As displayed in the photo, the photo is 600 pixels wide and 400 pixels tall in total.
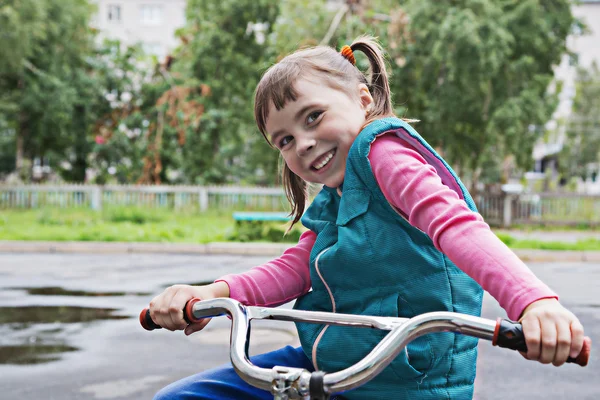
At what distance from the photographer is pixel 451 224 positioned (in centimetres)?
144

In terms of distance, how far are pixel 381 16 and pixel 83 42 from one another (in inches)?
437

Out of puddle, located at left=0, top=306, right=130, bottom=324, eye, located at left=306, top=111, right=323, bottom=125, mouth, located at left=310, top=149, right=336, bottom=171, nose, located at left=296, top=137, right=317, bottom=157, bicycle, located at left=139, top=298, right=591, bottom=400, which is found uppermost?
eye, located at left=306, top=111, right=323, bottom=125

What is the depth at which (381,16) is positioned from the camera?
70.0 ft

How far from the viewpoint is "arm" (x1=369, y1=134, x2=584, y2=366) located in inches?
45.0

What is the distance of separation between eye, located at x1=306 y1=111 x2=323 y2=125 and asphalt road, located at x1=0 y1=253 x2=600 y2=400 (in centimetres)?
243

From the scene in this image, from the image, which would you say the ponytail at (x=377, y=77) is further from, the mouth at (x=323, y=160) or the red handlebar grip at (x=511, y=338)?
the red handlebar grip at (x=511, y=338)

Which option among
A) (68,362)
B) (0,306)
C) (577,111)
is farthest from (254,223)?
(577,111)

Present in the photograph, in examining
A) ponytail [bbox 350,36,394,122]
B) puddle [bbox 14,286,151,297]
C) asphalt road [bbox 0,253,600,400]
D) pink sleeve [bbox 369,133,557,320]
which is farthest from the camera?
puddle [bbox 14,286,151,297]

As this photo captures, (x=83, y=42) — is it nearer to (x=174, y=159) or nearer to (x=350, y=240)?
(x=174, y=159)

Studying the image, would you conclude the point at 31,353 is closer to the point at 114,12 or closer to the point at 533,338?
the point at 533,338

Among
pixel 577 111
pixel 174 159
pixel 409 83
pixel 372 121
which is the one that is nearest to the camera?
pixel 372 121

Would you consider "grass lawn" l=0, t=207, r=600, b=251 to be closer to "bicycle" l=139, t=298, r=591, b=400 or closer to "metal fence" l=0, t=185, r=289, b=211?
"metal fence" l=0, t=185, r=289, b=211

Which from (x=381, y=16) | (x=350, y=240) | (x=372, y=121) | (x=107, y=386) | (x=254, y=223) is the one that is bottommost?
(x=254, y=223)

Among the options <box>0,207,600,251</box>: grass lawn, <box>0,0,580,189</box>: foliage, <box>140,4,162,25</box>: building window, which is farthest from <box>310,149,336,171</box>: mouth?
<box>140,4,162,25</box>: building window
